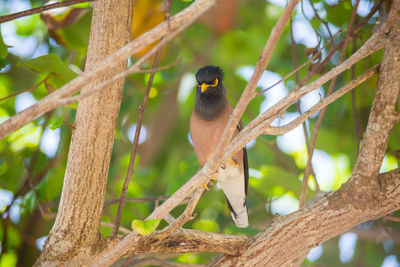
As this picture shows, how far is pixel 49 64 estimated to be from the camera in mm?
2562

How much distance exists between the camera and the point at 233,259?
238 centimetres

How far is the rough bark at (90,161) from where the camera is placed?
2.16m

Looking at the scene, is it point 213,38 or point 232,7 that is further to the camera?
point 213,38

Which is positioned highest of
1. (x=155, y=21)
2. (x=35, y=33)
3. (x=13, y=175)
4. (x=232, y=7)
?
(x=35, y=33)

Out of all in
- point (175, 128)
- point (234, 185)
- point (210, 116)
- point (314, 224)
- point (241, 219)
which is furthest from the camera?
point (175, 128)

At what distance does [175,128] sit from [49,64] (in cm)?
348

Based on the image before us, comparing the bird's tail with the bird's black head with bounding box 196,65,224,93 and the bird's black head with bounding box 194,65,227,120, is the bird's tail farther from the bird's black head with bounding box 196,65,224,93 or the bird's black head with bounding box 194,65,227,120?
the bird's black head with bounding box 196,65,224,93

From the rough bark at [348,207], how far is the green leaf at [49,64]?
1.49m

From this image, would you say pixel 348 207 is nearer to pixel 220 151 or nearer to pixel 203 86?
pixel 220 151

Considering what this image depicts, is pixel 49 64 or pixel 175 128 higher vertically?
pixel 175 128

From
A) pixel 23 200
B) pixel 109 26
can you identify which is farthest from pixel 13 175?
pixel 109 26

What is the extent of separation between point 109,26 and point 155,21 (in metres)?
1.74

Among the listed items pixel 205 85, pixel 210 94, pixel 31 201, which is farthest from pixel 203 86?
pixel 31 201

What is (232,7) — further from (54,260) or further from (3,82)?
(54,260)
